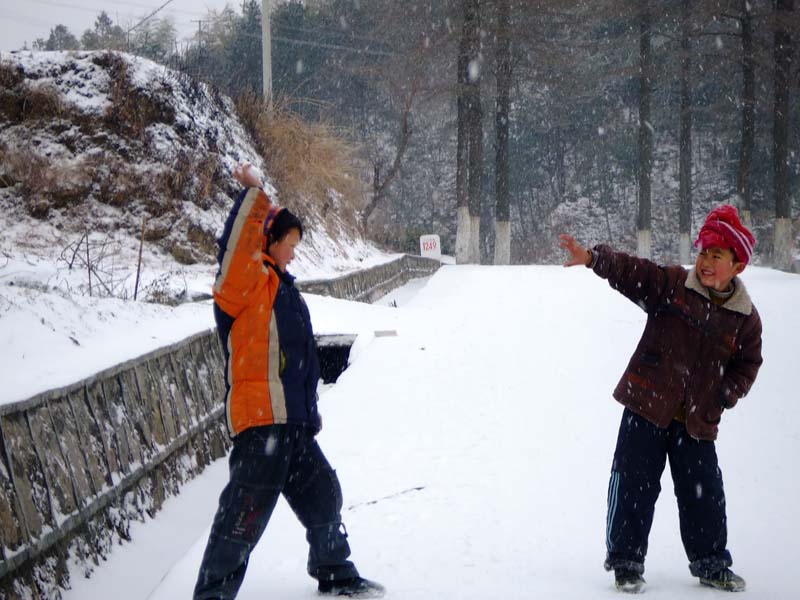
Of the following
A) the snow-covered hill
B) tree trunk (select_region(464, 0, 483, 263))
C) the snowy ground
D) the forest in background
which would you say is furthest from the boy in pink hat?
tree trunk (select_region(464, 0, 483, 263))

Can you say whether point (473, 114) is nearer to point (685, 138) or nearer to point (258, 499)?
point (685, 138)

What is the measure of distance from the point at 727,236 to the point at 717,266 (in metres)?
0.14

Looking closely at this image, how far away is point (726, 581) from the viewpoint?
13.7ft

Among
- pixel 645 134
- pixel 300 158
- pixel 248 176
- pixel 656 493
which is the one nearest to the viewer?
pixel 248 176

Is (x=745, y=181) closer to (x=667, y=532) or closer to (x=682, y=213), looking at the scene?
(x=682, y=213)

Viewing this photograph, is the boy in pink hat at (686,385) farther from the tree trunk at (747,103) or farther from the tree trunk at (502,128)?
the tree trunk at (747,103)

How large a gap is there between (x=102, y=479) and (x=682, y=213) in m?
33.3

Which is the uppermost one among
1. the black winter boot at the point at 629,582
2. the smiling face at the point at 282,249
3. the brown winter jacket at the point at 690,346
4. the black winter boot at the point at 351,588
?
the smiling face at the point at 282,249

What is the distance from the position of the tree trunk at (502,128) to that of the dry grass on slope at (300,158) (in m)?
8.47

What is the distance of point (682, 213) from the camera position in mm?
36188

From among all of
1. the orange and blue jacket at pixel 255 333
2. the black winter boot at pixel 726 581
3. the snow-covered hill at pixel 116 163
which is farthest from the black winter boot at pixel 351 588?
the snow-covered hill at pixel 116 163

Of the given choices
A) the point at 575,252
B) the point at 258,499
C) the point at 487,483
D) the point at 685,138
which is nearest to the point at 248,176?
the point at 258,499

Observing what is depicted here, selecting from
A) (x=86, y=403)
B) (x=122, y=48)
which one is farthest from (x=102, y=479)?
Answer: (x=122, y=48)

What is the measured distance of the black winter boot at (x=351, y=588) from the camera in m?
4.00
